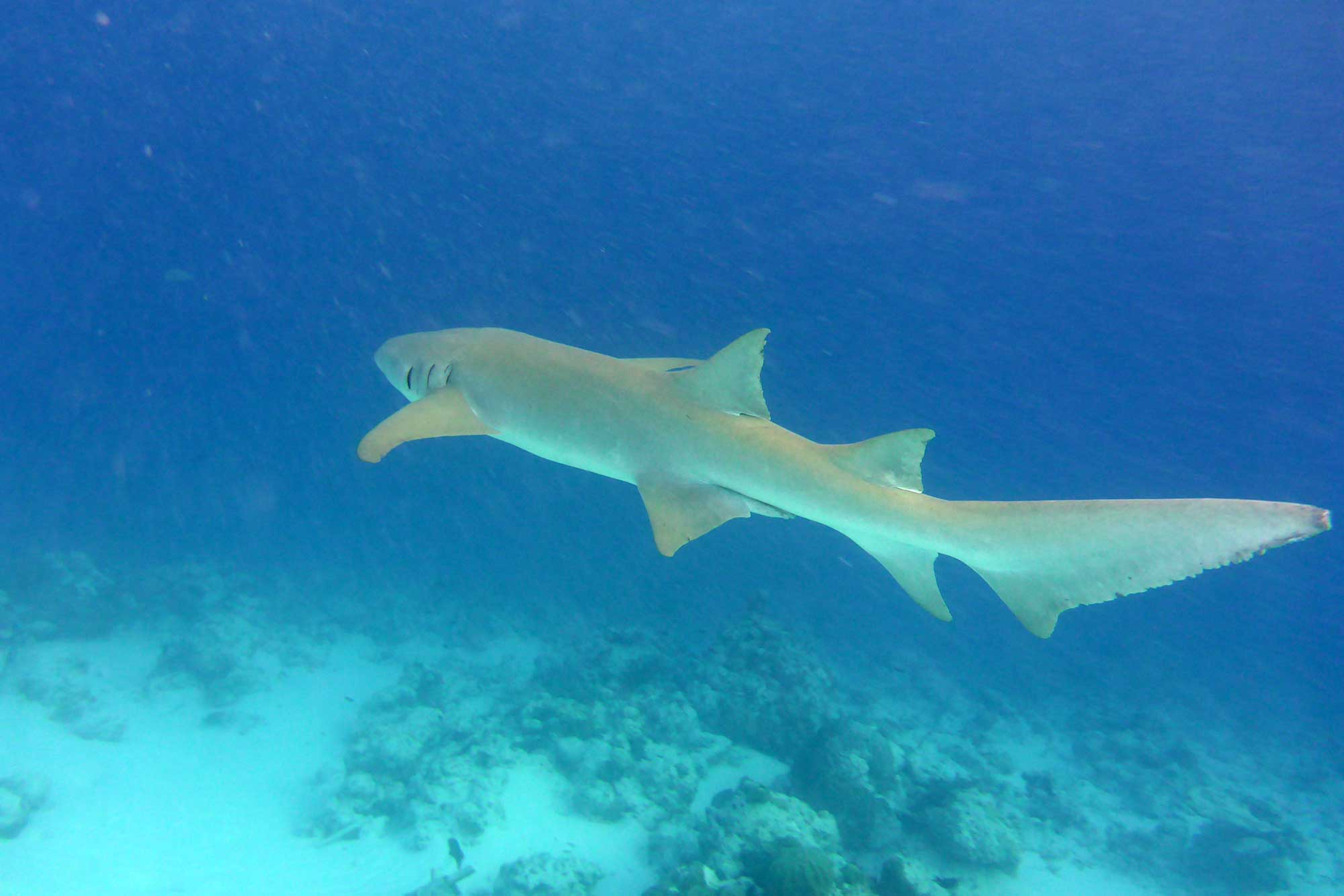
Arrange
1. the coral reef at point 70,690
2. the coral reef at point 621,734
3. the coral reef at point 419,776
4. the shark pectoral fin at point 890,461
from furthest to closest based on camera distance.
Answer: the coral reef at point 70,690 < the coral reef at point 621,734 < the coral reef at point 419,776 < the shark pectoral fin at point 890,461

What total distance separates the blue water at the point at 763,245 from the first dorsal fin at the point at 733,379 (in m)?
15.6

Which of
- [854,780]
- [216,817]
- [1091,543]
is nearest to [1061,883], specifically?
[854,780]

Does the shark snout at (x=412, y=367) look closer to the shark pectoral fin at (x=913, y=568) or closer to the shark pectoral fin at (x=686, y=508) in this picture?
the shark pectoral fin at (x=686, y=508)

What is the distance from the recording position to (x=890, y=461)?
3062 millimetres

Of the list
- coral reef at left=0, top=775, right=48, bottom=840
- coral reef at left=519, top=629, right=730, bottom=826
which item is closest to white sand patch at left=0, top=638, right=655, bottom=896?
coral reef at left=0, top=775, right=48, bottom=840

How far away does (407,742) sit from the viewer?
34.9 feet

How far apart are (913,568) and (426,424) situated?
317 cm

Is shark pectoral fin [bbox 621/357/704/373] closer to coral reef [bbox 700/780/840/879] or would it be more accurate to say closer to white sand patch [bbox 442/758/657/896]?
coral reef [bbox 700/780/840/879]

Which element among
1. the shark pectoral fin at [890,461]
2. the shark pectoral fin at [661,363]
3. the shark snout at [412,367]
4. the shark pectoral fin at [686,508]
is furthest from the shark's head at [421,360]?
the shark pectoral fin at [890,461]

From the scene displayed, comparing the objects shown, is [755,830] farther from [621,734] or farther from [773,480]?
[773,480]

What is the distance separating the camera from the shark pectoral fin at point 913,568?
3229mm

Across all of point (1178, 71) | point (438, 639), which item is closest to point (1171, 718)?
point (1178, 71)

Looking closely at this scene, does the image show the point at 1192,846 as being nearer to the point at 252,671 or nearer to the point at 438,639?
the point at 438,639

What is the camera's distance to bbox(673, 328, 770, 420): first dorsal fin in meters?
3.34
